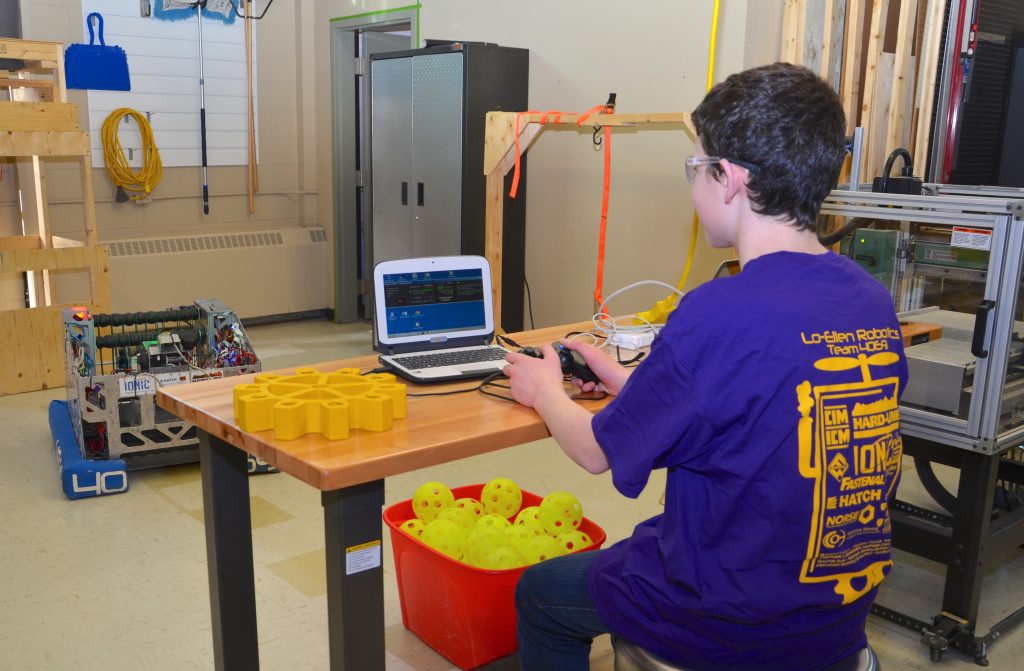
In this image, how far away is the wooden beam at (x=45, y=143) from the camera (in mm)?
4863

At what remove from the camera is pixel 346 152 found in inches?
277

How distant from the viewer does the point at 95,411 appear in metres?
3.94

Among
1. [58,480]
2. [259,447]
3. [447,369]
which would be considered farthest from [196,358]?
[259,447]

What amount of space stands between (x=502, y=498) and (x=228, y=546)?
0.95m

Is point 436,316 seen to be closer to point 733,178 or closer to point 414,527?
point 414,527

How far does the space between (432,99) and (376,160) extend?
0.78m

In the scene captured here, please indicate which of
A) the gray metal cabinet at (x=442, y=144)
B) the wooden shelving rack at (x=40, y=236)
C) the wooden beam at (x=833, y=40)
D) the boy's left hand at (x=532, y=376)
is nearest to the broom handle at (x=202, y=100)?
the wooden shelving rack at (x=40, y=236)

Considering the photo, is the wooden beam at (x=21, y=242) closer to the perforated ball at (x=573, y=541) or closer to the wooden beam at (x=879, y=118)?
the perforated ball at (x=573, y=541)

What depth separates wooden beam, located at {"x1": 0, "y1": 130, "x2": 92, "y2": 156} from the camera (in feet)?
16.0

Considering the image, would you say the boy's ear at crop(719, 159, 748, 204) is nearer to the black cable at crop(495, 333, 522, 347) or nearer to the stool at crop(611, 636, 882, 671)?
the stool at crop(611, 636, 882, 671)

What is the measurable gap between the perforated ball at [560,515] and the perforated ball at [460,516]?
210mm

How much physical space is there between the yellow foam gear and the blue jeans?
1.42ft

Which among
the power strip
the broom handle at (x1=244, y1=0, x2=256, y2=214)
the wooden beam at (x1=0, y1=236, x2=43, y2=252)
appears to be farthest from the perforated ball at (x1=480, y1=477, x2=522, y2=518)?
the broom handle at (x1=244, y1=0, x2=256, y2=214)

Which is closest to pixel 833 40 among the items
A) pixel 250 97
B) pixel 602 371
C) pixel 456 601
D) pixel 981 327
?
pixel 981 327
